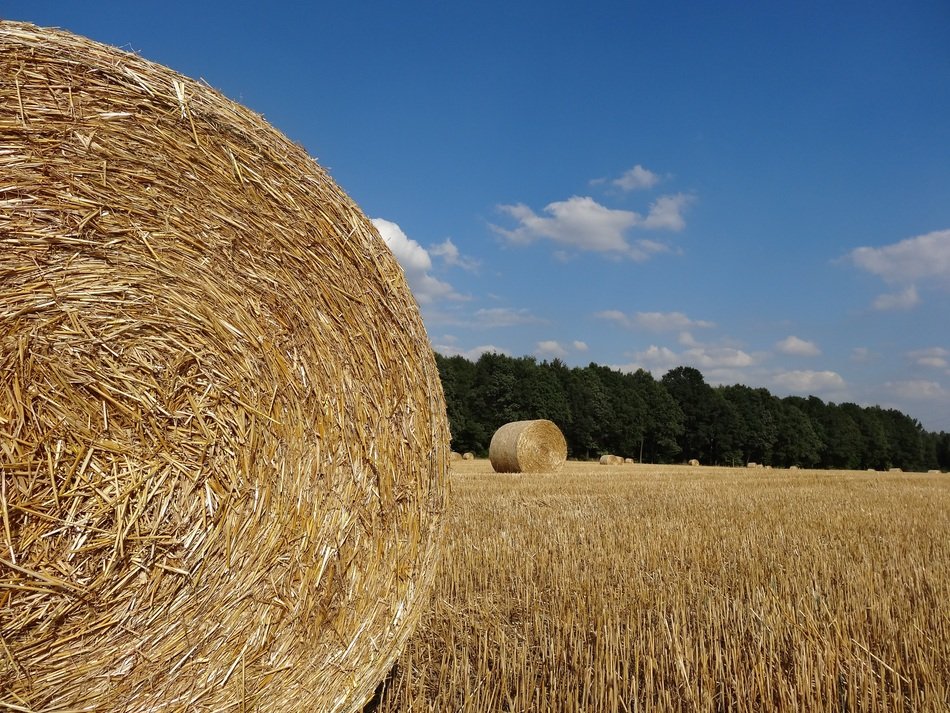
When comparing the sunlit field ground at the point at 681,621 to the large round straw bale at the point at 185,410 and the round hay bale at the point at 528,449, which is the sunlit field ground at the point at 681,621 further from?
the round hay bale at the point at 528,449

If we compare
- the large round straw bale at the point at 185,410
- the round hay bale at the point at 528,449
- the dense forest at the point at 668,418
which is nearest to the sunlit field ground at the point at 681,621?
the large round straw bale at the point at 185,410

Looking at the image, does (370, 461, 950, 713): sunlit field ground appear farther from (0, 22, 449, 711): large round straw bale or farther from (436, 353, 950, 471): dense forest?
(436, 353, 950, 471): dense forest

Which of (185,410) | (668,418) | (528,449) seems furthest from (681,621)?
(668,418)

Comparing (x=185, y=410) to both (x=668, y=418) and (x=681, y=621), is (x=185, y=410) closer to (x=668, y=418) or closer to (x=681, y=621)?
(x=681, y=621)

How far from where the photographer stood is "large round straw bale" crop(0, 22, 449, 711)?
239cm

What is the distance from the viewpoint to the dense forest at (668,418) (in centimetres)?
4316

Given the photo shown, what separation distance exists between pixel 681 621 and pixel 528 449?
Result: 13.7m

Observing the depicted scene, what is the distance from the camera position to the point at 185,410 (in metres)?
2.63

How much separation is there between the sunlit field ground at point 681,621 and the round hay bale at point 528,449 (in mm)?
10465

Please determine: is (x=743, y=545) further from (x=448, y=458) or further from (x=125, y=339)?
(x=125, y=339)

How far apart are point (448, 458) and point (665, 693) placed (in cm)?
129

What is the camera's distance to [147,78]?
2594 millimetres

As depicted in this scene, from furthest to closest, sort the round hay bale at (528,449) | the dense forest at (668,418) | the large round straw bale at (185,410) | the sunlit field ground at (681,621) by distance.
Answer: the dense forest at (668,418) < the round hay bale at (528,449) < the sunlit field ground at (681,621) < the large round straw bale at (185,410)

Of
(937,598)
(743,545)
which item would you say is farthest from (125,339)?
(743,545)
